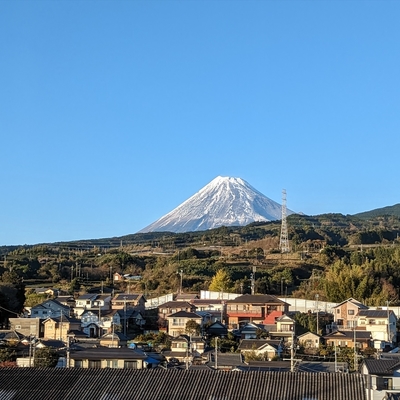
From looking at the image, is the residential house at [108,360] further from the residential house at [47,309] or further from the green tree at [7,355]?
the residential house at [47,309]

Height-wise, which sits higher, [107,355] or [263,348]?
[107,355]

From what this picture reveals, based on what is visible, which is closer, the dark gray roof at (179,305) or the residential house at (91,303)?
the dark gray roof at (179,305)

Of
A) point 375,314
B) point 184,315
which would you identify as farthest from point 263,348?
point 375,314

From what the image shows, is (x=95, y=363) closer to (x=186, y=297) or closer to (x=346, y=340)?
(x=346, y=340)

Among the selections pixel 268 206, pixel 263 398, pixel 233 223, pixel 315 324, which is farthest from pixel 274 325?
pixel 268 206

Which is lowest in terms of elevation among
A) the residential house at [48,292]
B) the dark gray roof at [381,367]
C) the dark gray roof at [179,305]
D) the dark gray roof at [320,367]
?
the dark gray roof at [320,367]

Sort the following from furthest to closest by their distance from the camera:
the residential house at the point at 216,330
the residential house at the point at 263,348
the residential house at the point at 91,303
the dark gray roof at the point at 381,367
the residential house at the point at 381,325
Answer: the residential house at the point at 91,303, the residential house at the point at 216,330, the residential house at the point at 381,325, the residential house at the point at 263,348, the dark gray roof at the point at 381,367

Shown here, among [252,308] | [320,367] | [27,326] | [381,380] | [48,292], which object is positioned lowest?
[320,367]

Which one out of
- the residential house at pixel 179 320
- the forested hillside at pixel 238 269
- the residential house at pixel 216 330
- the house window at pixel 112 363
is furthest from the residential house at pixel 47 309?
the house window at pixel 112 363
